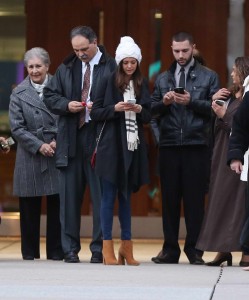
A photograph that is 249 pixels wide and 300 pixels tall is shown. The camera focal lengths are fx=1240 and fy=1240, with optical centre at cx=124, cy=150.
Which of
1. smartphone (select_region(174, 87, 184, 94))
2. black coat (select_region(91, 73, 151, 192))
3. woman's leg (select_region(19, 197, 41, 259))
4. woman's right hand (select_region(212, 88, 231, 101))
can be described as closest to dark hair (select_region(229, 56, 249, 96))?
woman's right hand (select_region(212, 88, 231, 101))

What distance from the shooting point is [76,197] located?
1140cm

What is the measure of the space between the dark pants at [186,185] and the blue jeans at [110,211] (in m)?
0.65

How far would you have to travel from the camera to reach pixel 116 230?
15.0 meters

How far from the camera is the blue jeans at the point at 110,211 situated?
1088 cm

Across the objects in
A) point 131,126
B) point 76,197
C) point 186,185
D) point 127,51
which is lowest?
point 76,197

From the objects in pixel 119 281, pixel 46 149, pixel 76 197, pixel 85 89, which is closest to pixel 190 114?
pixel 85 89

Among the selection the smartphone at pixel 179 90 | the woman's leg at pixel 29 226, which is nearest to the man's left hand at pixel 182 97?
the smartphone at pixel 179 90

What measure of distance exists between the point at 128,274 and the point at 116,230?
5.10 meters

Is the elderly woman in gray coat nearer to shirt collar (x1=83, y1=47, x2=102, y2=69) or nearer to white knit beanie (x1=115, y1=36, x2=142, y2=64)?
shirt collar (x1=83, y1=47, x2=102, y2=69)

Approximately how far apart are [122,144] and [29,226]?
1.58m

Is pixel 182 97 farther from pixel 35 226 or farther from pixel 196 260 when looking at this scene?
pixel 35 226

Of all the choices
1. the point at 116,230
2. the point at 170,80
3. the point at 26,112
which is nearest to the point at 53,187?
the point at 26,112

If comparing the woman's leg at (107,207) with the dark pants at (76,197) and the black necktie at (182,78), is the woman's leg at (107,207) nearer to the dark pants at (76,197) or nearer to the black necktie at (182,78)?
the dark pants at (76,197)

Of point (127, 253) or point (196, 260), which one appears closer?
point (127, 253)
